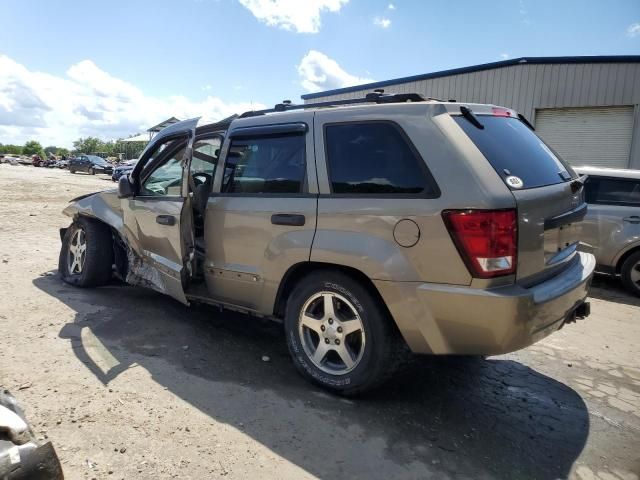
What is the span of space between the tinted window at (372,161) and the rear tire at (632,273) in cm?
533

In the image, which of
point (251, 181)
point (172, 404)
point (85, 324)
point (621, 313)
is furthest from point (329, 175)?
point (621, 313)

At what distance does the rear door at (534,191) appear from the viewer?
2.71m

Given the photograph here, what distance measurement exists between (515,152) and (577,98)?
1171 centimetres

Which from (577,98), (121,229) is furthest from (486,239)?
(577,98)

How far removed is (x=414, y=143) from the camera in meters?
2.84

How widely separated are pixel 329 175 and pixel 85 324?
275 centimetres

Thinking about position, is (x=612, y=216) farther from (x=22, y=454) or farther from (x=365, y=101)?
(x=22, y=454)

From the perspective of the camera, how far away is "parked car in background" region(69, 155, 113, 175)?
118ft

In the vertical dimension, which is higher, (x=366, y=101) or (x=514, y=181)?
(x=366, y=101)

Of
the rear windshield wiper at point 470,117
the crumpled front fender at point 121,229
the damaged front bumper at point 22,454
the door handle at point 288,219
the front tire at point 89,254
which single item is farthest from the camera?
the front tire at point 89,254

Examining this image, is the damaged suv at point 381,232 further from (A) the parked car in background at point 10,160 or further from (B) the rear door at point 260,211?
(A) the parked car in background at point 10,160

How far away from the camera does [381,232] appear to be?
2.88 m

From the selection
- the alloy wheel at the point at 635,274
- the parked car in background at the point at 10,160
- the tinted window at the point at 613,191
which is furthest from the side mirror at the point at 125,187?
the parked car in background at the point at 10,160

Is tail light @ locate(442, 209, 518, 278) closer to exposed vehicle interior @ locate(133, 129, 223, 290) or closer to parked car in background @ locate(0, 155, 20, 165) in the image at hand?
exposed vehicle interior @ locate(133, 129, 223, 290)
